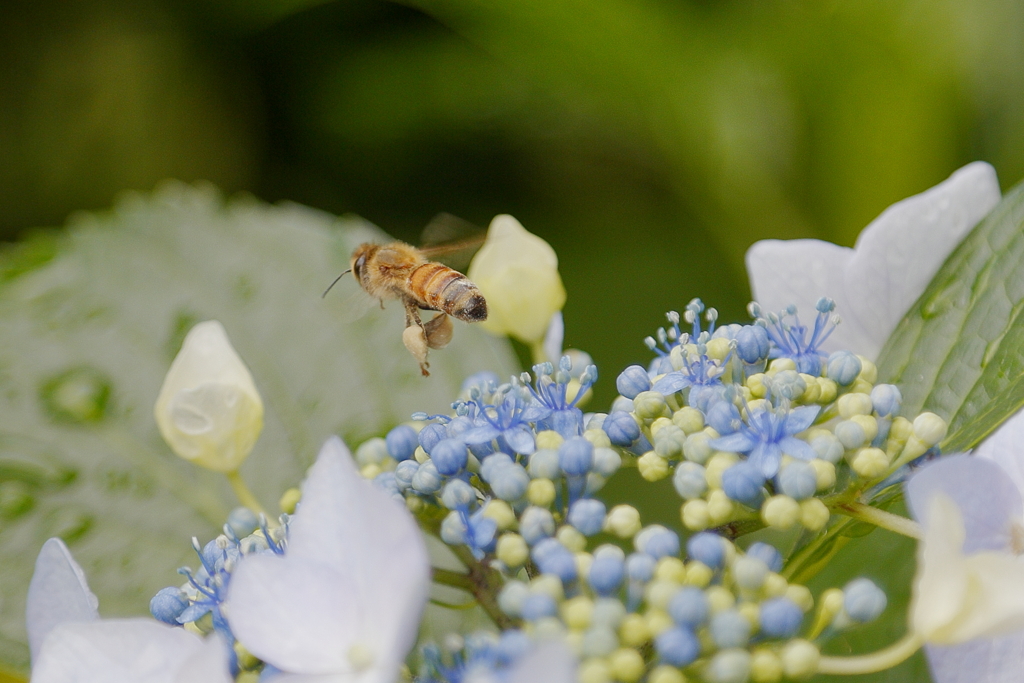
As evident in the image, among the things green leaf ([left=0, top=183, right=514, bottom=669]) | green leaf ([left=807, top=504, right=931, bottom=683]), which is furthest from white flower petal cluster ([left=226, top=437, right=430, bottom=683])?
green leaf ([left=0, top=183, right=514, bottom=669])

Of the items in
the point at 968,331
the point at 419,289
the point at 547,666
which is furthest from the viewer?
the point at 419,289

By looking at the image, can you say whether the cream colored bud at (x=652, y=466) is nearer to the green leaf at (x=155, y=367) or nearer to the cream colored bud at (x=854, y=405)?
the cream colored bud at (x=854, y=405)

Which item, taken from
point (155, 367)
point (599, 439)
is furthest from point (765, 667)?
point (155, 367)

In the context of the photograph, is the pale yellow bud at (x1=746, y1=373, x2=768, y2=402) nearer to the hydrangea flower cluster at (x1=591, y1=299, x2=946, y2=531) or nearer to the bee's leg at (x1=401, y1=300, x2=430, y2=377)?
the hydrangea flower cluster at (x1=591, y1=299, x2=946, y2=531)

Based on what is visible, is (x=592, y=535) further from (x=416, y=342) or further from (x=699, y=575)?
(x=416, y=342)

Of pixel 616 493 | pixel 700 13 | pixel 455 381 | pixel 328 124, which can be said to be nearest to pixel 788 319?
pixel 455 381
